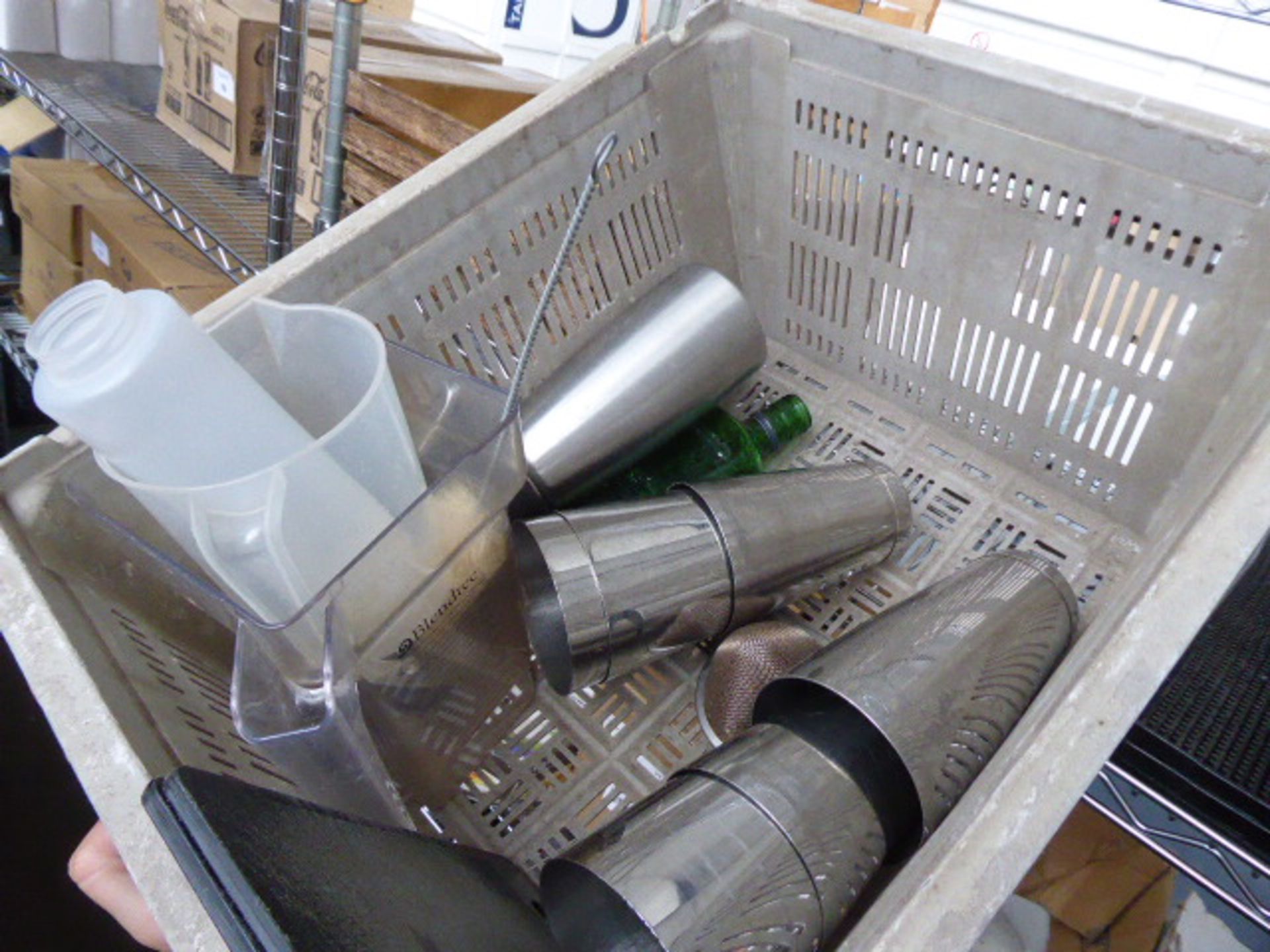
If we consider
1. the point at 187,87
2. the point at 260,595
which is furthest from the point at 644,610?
the point at 187,87

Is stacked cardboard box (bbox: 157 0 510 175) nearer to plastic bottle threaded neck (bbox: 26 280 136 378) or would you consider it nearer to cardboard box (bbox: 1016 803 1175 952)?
plastic bottle threaded neck (bbox: 26 280 136 378)

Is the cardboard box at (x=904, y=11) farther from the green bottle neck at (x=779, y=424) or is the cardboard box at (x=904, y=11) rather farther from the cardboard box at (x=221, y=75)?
the green bottle neck at (x=779, y=424)

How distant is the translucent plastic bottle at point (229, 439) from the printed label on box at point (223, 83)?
0.79 m

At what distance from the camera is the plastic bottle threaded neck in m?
0.40

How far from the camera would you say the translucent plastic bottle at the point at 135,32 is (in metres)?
1.61

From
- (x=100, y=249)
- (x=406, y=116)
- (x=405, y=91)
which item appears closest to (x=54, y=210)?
(x=100, y=249)

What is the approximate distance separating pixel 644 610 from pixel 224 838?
328mm

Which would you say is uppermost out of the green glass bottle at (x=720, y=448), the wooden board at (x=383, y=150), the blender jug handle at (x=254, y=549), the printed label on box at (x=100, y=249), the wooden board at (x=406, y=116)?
the wooden board at (x=406, y=116)

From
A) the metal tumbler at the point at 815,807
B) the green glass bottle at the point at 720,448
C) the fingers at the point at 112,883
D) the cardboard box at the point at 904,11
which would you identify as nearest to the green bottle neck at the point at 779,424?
the green glass bottle at the point at 720,448

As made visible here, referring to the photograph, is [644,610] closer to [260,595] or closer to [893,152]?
[260,595]

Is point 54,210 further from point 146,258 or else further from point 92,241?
point 146,258

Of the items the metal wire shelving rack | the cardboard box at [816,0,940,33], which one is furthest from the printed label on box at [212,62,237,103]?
the cardboard box at [816,0,940,33]

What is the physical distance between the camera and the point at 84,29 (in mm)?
1562

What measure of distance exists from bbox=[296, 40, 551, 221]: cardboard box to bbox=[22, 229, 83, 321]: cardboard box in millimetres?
500
